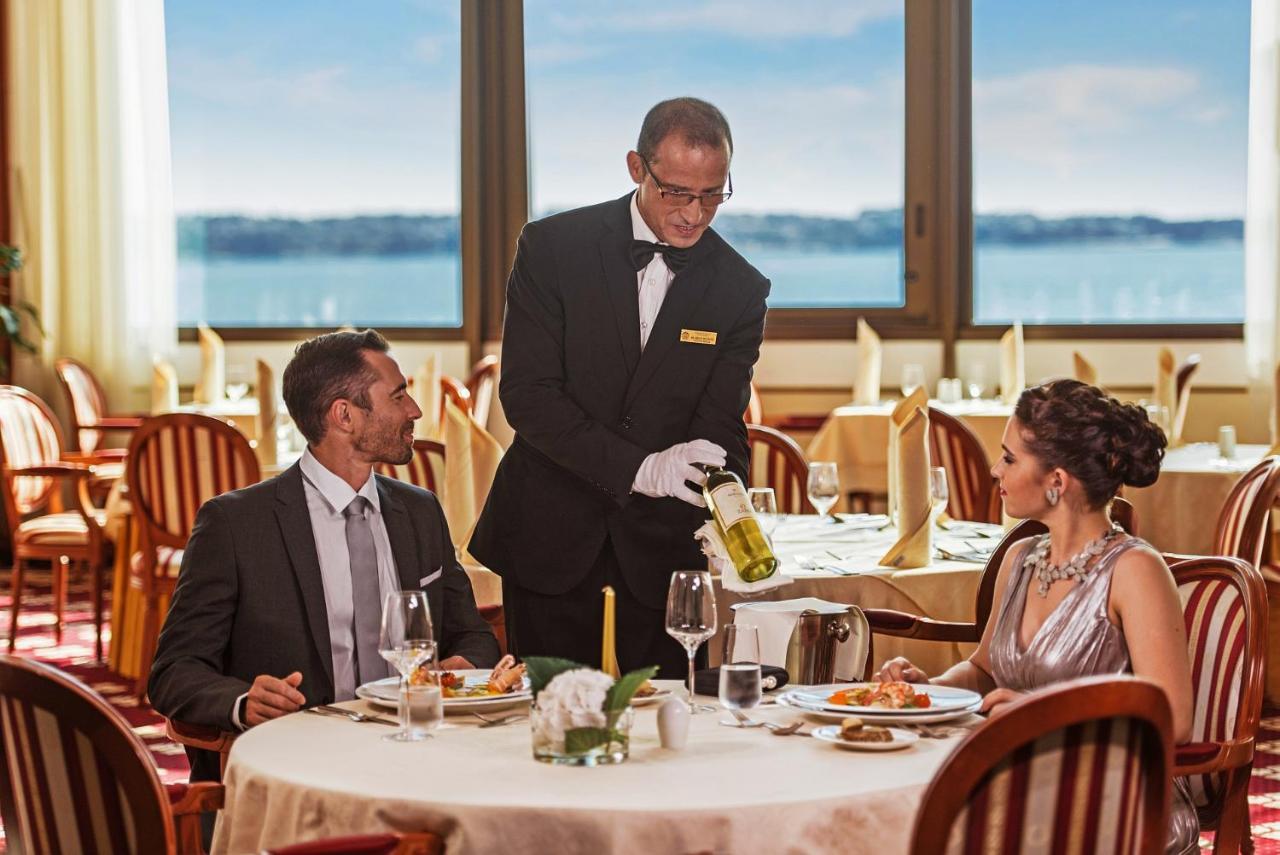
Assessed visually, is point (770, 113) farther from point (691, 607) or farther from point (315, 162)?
point (691, 607)

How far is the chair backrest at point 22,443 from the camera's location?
601 centimetres

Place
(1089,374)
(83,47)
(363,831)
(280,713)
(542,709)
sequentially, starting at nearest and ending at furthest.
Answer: (363,831) < (542,709) < (280,713) < (1089,374) < (83,47)

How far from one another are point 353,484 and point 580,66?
6.04 meters

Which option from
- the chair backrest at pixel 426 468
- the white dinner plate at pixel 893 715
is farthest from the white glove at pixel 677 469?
the chair backrest at pixel 426 468

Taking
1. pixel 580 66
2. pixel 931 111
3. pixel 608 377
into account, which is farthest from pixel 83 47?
pixel 608 377

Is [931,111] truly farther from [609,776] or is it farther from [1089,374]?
[609,776]

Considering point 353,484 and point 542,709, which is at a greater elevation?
point 353,484

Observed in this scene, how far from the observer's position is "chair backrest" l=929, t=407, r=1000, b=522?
204 inches

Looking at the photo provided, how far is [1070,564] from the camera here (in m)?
2.42

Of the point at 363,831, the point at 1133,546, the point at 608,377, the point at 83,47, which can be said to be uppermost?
the point at 83,47

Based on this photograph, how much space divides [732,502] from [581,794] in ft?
2.66

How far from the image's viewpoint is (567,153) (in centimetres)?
836

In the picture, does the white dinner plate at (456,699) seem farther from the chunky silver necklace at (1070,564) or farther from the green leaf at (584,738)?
the chunky silver necklace at (1070,564)

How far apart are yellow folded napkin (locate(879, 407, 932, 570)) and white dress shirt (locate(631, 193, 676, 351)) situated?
932 mm
